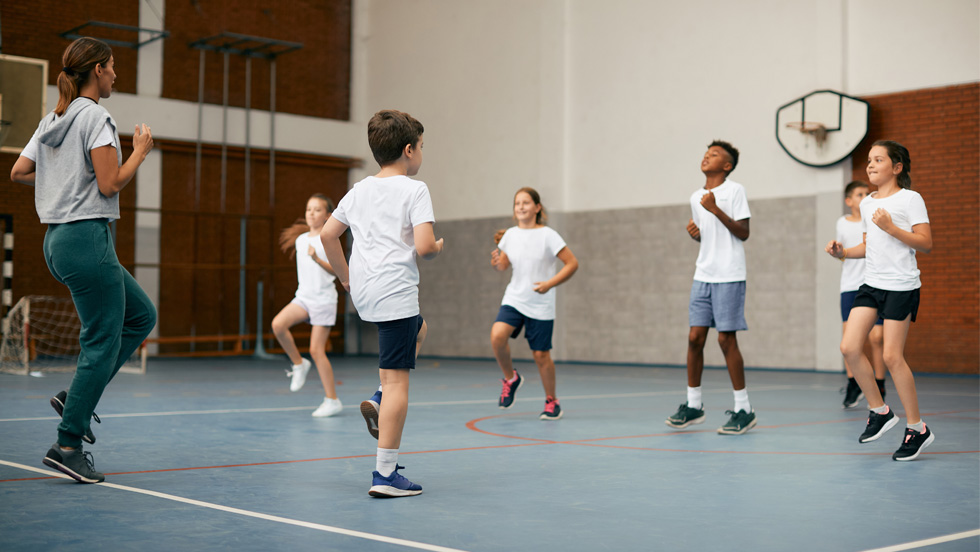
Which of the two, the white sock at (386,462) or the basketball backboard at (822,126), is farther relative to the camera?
A: the basketball backboard at (822,126)

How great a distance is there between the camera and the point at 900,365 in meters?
5.12

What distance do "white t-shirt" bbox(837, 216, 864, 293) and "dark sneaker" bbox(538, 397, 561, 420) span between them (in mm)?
2799

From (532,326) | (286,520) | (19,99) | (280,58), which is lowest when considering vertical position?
(286,520)

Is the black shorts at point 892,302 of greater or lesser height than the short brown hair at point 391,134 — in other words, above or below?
below

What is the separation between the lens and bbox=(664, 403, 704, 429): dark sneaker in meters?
6.56

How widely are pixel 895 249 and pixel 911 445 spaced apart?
40.6 inches

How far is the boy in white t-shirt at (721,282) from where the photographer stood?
6.37 m

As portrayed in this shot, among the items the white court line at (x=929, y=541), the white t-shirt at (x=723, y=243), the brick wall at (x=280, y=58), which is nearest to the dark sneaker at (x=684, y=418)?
the white t-shirt at (x=723, y=243)

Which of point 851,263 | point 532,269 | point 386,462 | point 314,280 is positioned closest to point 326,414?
point 314,280

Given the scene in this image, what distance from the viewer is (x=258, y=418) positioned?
23.2ft

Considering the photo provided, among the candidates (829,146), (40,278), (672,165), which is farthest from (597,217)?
(40,278)

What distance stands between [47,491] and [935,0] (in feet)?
40.2

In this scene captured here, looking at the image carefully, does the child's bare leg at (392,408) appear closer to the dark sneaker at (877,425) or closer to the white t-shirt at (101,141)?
the white t-shirt at (101,141)

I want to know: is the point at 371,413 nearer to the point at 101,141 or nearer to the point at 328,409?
the point at 101,141
